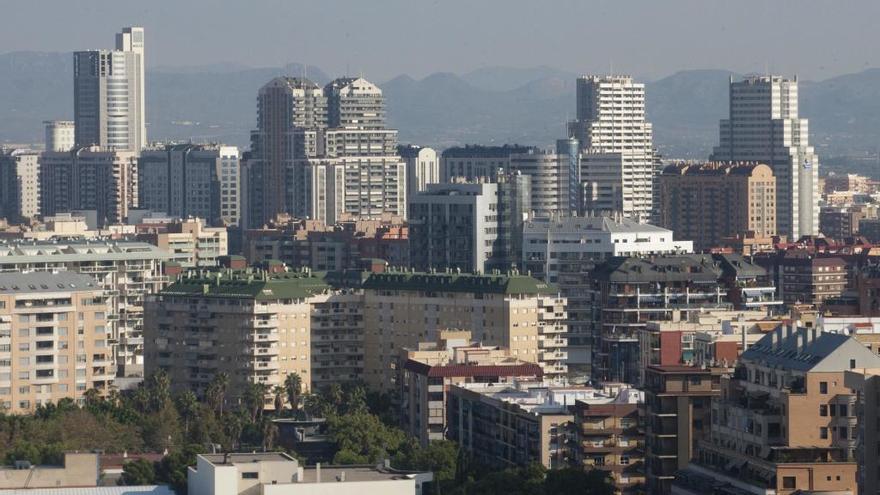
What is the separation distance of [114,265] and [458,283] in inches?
920

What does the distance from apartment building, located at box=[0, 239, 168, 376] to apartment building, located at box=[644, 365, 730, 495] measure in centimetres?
5113

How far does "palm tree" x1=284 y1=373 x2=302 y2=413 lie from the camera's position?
95.4 m

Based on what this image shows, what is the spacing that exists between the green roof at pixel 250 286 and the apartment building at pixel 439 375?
11977mm

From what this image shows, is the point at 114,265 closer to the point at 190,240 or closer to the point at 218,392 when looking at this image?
the point at 218,392

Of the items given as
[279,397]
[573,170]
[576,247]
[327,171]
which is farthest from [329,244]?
[279,397]

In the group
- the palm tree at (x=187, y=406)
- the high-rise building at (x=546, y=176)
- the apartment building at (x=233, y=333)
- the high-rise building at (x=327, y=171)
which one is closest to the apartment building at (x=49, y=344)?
the apartment building at (x=233, y=333)

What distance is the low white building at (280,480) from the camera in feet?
182

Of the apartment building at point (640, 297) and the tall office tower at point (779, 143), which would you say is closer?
the apartment building at point (640, 297)

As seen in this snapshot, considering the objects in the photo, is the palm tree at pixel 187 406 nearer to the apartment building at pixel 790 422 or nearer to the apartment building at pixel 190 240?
the apartment building at pixel 790 422

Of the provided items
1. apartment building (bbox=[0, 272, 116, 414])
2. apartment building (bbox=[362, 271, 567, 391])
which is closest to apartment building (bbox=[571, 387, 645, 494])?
apartment building (bbox=[362, 271, 567, 391])

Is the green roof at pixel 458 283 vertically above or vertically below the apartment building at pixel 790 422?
above

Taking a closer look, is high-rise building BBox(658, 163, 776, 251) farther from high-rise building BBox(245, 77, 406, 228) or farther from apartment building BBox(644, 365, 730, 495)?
apartment building BBox(644, 365, 730, 495)

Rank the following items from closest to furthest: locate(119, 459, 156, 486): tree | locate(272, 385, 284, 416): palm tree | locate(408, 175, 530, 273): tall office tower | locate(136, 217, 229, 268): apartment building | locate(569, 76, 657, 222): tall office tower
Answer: locate(119, 459, 156, 486): tree
locate(272, 385, 284, 416): palm tree
locate(408, 175, 530, 273): tall office tower
locate(136, 217, 229, 268): apartment building
locate(569, 76, 657, 222): tall office tower

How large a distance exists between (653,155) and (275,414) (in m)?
102
